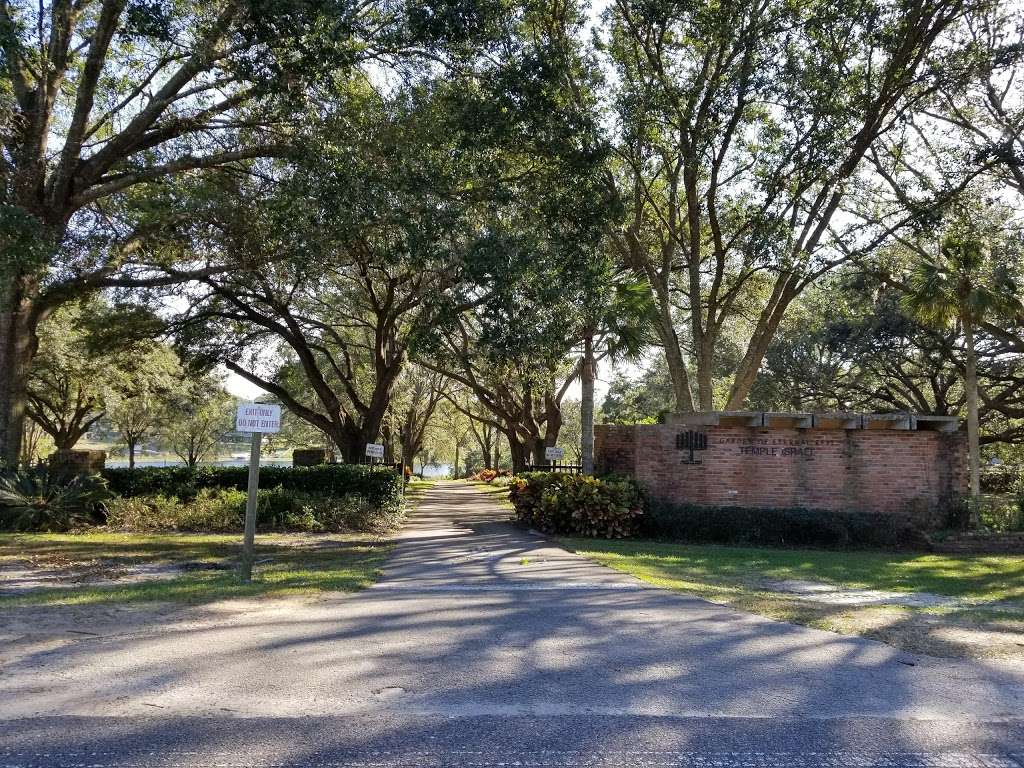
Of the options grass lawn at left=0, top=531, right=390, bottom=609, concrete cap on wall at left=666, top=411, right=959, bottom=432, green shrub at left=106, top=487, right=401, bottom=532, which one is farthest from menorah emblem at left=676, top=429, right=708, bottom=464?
green shrub at left=106, top=487, right=401, bottom=532

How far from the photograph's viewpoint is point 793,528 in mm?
16844

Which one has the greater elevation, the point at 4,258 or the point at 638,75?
the point at 638,75

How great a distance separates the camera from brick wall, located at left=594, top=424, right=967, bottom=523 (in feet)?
57.3

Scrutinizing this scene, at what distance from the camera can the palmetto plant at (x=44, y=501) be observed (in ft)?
52.6

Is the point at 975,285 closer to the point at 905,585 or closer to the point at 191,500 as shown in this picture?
the point at 905,585

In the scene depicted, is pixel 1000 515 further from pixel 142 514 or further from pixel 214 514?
pixel 142 514

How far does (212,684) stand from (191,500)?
48.3ft

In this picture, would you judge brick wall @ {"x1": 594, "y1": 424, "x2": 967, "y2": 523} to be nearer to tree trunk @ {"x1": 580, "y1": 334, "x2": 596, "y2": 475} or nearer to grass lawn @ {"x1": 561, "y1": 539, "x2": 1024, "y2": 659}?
grass lawn @ {"x1": 561, "y1": 539, "x2": 1024, "y2": 659}

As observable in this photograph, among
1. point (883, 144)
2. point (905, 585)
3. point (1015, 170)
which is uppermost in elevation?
point (883, 144)

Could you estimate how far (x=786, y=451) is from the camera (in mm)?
17516

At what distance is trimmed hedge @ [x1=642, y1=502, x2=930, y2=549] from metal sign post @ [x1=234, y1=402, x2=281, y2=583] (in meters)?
9.63

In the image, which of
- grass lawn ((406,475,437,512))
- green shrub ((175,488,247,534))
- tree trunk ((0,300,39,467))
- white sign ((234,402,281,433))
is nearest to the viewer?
white sign ((234,402,281,433))

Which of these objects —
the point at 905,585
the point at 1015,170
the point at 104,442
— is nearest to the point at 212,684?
the point at 905,585

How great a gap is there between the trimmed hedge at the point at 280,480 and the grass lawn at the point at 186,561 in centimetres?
288
